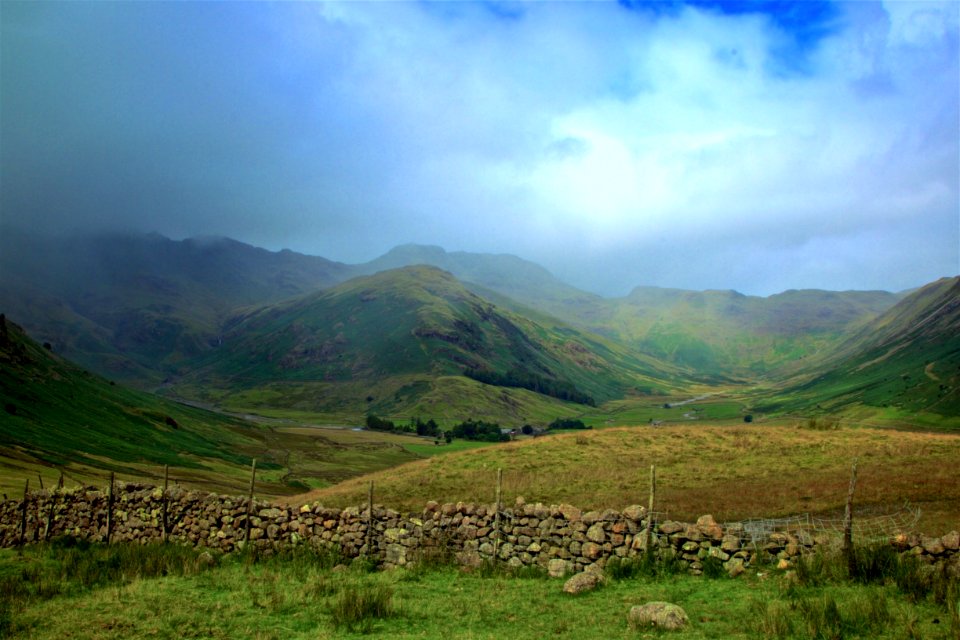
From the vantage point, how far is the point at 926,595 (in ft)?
44.2

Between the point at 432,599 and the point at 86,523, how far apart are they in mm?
19669

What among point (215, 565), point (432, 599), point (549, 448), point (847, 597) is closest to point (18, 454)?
point (215, 565)

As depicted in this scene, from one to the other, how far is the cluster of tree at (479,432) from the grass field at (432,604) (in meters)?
146

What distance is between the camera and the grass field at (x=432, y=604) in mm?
12664

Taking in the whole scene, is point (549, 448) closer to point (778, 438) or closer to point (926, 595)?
point (778, 438)

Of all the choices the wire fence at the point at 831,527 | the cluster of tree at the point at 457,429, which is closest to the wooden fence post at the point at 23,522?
the wire fence at the point at 831,527

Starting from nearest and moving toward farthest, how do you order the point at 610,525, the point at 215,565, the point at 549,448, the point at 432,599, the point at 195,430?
the point at 432,599
the point at 610,525
the point at 215,565
the point at 549,448
the point at 195,430

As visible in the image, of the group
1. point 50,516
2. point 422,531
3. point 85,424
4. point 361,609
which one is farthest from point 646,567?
point 85,424

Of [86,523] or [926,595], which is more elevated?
[926,595]

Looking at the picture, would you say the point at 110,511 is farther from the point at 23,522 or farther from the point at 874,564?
the point at 874,564

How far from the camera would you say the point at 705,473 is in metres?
37.4

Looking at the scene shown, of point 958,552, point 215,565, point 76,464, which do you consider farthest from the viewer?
point 76,464

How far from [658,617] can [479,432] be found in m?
163

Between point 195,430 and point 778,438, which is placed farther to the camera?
point 195,430
